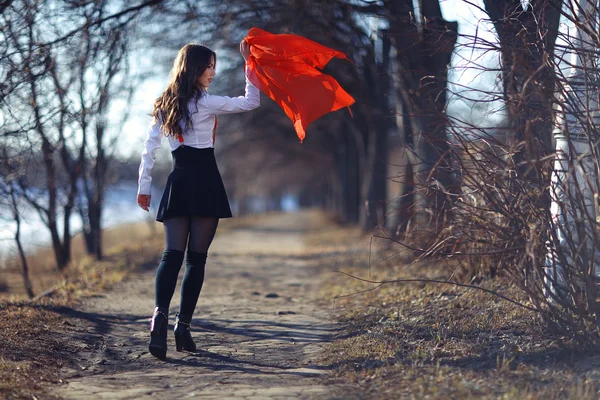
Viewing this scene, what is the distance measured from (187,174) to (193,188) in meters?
0.11

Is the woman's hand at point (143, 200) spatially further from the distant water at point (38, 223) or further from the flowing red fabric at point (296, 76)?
the distant water at point (38, 223)

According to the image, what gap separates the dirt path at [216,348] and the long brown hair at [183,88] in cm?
156

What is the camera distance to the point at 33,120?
22.1ft

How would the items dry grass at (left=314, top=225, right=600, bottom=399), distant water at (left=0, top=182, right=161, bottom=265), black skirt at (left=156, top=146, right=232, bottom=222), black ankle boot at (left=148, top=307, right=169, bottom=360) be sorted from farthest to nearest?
distant water at (left=0, top=182, right=161, bottom=265)
black skirt at (left=156, top=146, right=232, bottom=222)
black ankle boot at (left=148, top=307, right=169, bottom=360)
dry grass at (left=314, top=225, right=600, bottom=399)

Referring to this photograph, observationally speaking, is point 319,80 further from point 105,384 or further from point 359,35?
point 359,35

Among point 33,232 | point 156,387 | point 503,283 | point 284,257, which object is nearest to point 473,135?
point 503,283

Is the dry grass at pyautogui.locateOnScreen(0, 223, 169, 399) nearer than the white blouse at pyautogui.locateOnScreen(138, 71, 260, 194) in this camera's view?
Yes

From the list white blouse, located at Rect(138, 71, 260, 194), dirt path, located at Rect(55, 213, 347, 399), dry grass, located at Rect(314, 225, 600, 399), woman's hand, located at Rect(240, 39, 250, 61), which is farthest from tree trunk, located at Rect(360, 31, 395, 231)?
white blouse, located at Rect(138, 71, 260, 194)

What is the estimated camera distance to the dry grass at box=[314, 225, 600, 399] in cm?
386

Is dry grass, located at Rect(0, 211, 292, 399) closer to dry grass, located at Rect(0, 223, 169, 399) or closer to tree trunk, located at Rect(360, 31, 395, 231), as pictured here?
dry grass, located at Rect(0, 223, 169, 399)

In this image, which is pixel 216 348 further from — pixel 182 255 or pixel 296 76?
pixel 296 76

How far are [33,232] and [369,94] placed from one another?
7.61 m

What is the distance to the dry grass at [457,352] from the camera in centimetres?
386

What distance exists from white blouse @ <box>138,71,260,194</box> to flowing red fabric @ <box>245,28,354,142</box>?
0.50 m
